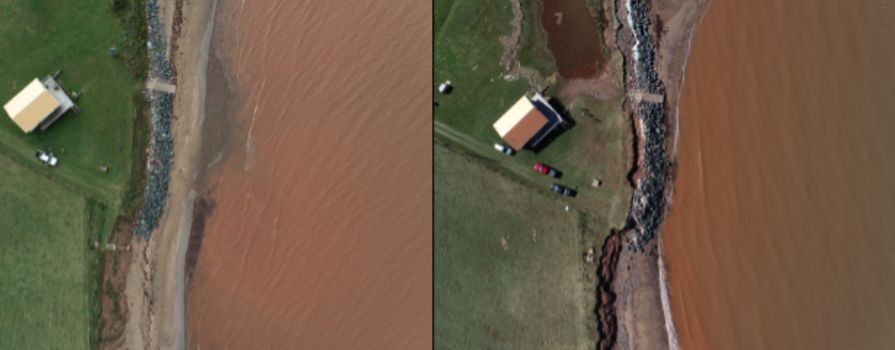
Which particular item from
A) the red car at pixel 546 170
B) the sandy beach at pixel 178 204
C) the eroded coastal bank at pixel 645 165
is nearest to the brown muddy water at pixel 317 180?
the sandy beach at pixel 178 204

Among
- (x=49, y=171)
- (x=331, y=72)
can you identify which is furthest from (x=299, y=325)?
(x=49, y=171)

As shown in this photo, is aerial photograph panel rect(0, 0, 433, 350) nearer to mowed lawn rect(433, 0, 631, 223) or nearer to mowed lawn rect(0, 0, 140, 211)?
mowed lawn rect(0, 0, 140, 211)

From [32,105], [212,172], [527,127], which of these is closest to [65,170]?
[32,105]

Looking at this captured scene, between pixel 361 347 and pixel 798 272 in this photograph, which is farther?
pixel 361 347

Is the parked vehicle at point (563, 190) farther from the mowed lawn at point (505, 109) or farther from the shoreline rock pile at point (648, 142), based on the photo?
the shoreline rock pile at point (648, 142)

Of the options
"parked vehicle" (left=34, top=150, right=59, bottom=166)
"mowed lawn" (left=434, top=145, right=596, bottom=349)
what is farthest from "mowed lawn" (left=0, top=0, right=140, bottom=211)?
"mowed lawn" (left=434, top=145, right=596, bottom=349)

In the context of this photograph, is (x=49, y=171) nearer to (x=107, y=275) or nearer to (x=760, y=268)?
(x=107, y=275)
